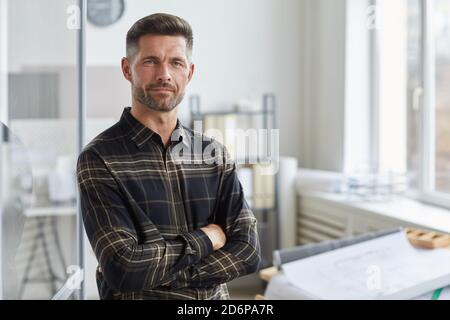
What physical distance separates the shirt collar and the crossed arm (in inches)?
1.1

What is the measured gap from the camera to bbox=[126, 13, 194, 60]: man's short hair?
351 mm

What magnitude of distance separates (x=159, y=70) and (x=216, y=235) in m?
0.13

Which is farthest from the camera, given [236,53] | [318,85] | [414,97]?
[414,97]

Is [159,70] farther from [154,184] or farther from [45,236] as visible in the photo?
[45,236]

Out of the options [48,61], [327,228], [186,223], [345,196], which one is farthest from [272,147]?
[345,196]

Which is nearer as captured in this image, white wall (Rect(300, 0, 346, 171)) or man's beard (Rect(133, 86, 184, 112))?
man's beard (Rect(133, 86, 184, 112))

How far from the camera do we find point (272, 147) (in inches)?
15.2

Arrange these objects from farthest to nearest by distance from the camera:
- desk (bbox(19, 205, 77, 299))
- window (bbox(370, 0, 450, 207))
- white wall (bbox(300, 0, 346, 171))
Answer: window (bbox(370, 0, 450, 207)) → desk (bbox(19, 205, 77, 299)) → white wall (bbox(300, 0, 346, 171))

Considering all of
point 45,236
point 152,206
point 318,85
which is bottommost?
point 45,236

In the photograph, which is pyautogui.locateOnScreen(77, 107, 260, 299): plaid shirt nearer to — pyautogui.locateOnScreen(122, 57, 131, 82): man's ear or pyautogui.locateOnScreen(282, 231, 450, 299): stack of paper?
pyautogui.locateOnScreen(122, 57, 131, 82): man's ear

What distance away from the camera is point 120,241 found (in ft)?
1.18

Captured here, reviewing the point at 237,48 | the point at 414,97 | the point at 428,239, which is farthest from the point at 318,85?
the point at 414,97

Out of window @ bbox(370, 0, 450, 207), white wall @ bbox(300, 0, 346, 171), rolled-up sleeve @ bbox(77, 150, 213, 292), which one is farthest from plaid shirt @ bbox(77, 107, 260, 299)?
window @ bbox(370, 0, 450, 207)

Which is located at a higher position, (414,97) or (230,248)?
(414,97)
